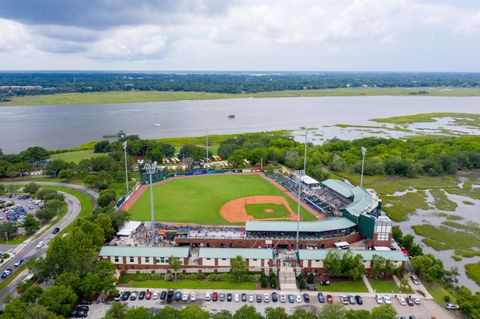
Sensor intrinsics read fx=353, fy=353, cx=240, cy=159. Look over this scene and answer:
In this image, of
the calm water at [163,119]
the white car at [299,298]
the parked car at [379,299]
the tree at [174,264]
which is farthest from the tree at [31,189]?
the parked car at [379,299]

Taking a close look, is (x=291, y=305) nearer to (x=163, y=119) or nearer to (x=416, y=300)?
(x=416, y=300)

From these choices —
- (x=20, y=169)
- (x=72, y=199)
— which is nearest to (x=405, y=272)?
(x=72, y=199)

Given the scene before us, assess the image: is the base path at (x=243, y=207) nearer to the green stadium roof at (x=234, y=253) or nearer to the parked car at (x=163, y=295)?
the green stadium roof at (x=234, y=253)

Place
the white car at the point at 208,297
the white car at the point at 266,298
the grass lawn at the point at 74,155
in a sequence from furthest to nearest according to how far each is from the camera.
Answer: the grass lawn at the point at 74,155
the white car at the point at 208,297
the white car at the point at 266,298

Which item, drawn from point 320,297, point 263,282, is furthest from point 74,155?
point 320,297

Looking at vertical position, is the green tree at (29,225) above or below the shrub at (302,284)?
above
